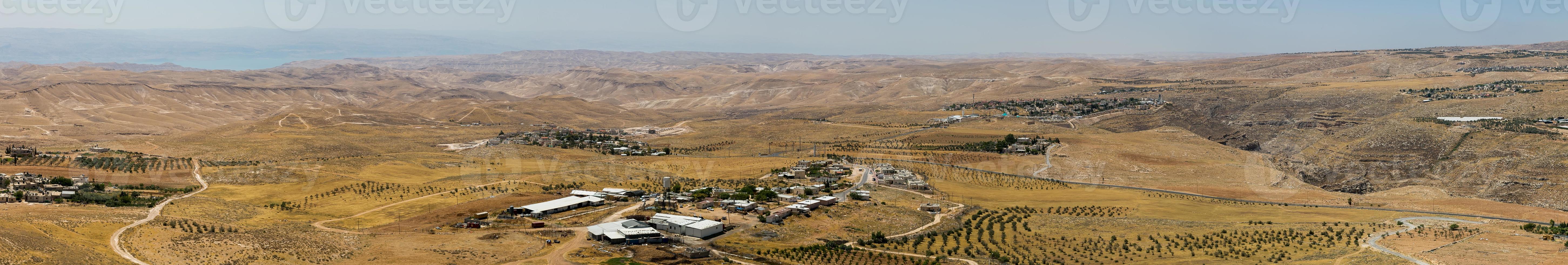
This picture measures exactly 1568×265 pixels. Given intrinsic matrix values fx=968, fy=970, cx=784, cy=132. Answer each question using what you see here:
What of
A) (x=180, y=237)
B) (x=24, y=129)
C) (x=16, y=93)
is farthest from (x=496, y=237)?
(x=16, y=93)

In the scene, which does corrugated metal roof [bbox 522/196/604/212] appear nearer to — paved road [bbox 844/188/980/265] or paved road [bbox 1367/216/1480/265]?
paved road [bbox 844/188/980/265]

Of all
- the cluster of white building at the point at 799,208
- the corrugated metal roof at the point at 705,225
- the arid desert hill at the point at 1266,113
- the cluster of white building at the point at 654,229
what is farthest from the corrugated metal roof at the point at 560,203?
the arid desert hill at the point at 1266,113

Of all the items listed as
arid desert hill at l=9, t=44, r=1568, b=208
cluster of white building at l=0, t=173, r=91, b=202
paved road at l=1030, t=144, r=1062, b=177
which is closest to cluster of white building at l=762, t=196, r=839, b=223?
paved road at l=1030, t=144, r=1062, b=177

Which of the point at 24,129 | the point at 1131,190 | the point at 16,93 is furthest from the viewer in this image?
the point at 16,93

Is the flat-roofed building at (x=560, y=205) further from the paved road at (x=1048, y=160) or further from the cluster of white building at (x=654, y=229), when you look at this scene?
the paved road at (x=1048, y=160)

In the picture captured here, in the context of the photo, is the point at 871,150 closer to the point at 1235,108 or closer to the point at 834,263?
the point at 834,263

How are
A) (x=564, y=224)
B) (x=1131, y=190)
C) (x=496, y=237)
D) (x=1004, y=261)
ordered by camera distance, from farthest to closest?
(x=1131, y=190) < (x=564, y=224) < (x=496, y=237) < (x=1004, y=261)
